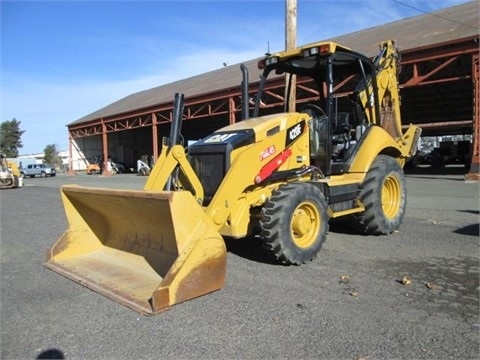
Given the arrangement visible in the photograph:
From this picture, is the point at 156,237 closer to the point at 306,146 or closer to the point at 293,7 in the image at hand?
→ the point at 306,146

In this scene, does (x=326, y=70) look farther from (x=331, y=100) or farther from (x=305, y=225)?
(x=305, y=225)

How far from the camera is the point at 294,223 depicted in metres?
5.89

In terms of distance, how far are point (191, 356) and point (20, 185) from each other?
2851 cm

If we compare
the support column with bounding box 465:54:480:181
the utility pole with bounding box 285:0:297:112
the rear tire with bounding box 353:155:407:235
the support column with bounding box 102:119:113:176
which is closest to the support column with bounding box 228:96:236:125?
the support column with bounding box 465:54:480:181

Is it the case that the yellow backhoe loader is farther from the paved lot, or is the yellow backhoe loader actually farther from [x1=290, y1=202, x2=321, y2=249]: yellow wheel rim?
the paved lot

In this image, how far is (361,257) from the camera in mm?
6438

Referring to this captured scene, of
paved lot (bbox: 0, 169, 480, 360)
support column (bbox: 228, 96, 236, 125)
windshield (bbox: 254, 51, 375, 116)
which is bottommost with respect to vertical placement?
paved lot (bbox: 0, 169, 480, 360)

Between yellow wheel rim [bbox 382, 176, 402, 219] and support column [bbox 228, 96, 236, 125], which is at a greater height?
support column [bbox 228, 96, 236, 125]

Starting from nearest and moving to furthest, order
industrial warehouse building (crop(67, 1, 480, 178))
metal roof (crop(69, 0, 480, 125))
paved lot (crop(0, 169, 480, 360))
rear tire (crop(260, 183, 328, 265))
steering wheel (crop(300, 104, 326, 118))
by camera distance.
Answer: paved lot (crop(0, 169, 480, 360)) < rear tire (crop(260, 183, 328, 265)) < steering wheel (crop(300, 104, 326, 118)) < industrial warehouse building (crop(67, 1, 480, 178)) < metal roof (crop(69, 0, 480, 125))

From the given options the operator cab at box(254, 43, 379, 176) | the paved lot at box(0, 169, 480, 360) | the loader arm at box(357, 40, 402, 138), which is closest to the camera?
the paved lot at box(0, 169, 480, 360)

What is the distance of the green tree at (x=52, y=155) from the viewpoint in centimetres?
8704

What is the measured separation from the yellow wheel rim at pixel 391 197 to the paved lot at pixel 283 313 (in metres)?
1.23

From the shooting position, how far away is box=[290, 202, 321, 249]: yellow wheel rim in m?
5.91

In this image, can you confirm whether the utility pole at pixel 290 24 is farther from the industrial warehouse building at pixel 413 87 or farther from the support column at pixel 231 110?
the support column at pixel 231 110
